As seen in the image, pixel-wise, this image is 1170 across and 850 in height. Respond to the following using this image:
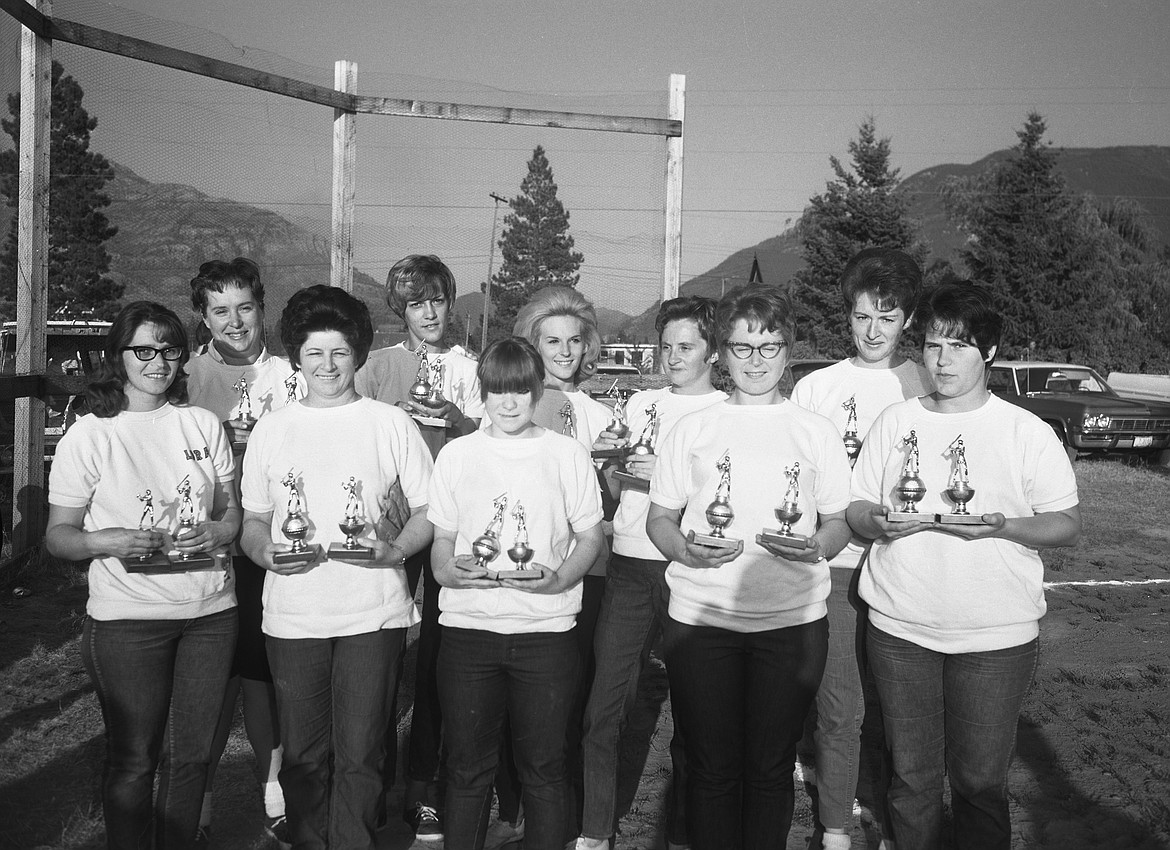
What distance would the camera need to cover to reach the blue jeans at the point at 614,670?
363 centimetres

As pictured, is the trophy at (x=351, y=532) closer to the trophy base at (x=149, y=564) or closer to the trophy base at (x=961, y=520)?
the trophy base at (x=149, y=564)

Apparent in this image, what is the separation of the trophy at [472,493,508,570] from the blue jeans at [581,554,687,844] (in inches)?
27.4

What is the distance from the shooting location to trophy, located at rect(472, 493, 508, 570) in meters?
3.09

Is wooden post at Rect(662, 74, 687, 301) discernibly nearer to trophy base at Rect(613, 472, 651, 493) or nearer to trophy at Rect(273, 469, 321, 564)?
trophy base at Rect(613, 472, 651, 493)

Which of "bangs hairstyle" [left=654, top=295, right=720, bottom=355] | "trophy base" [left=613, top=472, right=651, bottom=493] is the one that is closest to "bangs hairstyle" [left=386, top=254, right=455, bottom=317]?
"bangs hairstyle" [left=654, top=295, right=720, bottom=355]

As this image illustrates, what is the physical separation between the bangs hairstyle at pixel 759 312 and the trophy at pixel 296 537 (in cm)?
151

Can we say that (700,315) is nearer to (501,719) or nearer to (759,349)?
(759,349)

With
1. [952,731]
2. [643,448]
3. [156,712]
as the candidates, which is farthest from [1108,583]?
[156,712]

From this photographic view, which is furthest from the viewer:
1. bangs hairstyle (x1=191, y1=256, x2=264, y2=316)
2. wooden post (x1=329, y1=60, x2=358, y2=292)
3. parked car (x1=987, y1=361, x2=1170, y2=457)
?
parked car (x1=987, y1=361, x2=1170, y2=457)

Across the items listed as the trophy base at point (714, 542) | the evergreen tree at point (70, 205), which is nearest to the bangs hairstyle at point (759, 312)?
the trophy base at point (714, 542)

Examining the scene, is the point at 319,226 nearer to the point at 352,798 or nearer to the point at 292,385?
the point at 292,385

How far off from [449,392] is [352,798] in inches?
66.8

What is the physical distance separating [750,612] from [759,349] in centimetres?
86

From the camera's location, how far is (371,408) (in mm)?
3336
